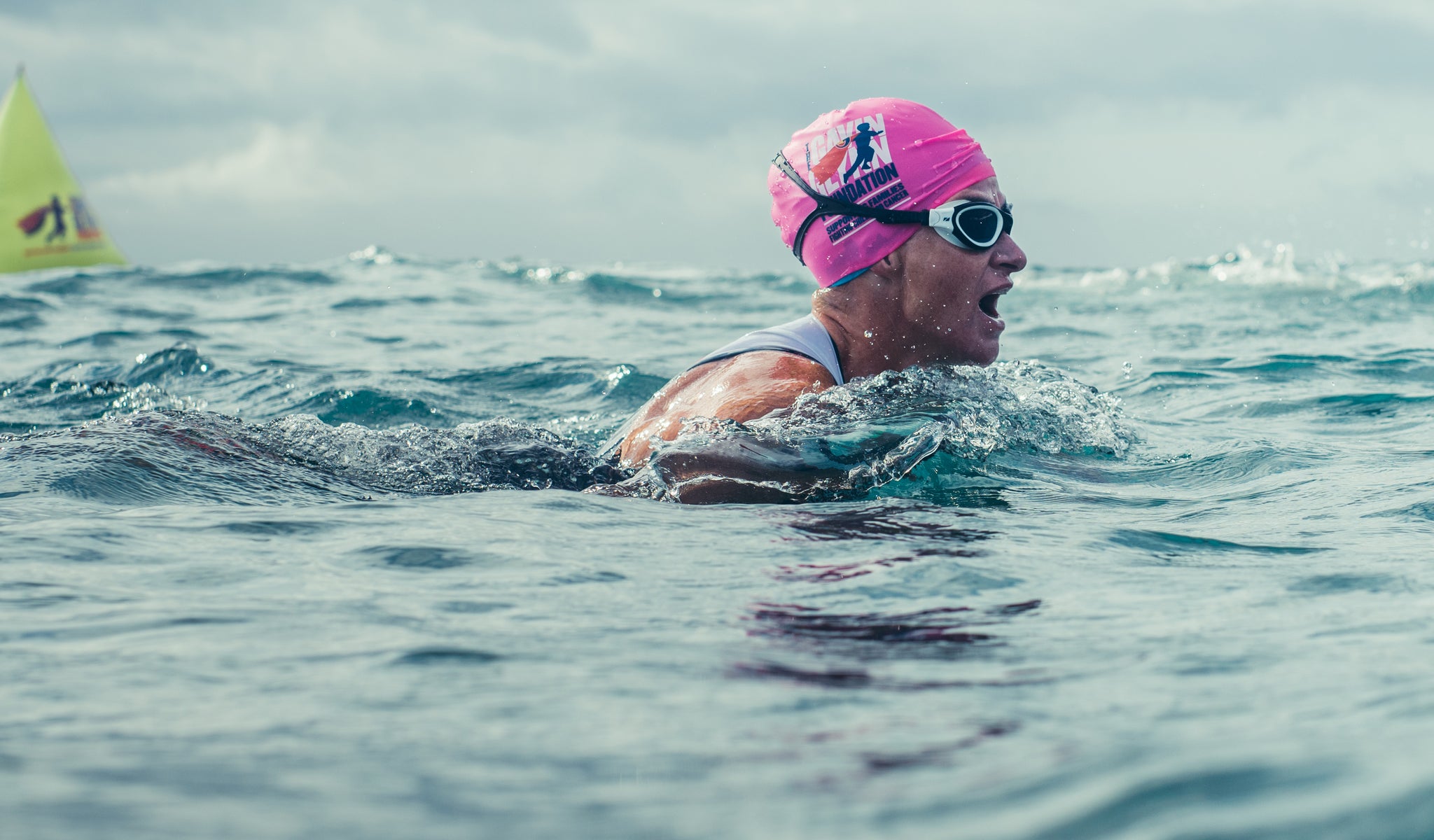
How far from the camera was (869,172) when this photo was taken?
473 centimetres

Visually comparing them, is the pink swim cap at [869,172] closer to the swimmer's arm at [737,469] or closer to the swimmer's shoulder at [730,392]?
the swimmer's shoulder at [730,392]

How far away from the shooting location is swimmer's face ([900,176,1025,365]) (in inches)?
178

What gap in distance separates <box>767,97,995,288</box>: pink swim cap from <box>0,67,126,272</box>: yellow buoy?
27.6 meters

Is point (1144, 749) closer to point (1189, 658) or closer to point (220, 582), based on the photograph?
point (1189, 658)

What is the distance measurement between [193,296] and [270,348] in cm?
723

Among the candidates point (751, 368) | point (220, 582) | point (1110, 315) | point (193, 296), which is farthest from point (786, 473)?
point (193, 296)

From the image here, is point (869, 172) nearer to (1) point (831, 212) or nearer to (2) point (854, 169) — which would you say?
(2) point (854, 169)

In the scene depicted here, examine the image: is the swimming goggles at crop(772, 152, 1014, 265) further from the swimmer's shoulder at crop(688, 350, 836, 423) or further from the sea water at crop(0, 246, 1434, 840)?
the swimmer's shoulder at crop(688, 350, 836, 423)

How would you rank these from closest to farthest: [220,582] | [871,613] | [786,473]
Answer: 1. [871,613]
2. [220,582]
3. [786,473]

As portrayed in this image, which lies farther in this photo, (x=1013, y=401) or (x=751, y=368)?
(x=1013, y=401)

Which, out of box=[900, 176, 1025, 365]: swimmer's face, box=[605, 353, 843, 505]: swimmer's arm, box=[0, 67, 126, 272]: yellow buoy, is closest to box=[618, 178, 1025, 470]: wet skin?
box=[900, 176, 1025, 365]: swimmer's face

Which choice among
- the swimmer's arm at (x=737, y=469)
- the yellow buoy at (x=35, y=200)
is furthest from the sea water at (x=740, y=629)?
the yellow buoy at (x=35, y=200)

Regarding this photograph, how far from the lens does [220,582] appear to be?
259cm

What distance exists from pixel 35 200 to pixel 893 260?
29018mm
